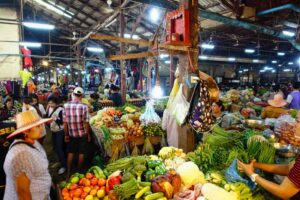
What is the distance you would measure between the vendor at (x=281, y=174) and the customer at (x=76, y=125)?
3813mm

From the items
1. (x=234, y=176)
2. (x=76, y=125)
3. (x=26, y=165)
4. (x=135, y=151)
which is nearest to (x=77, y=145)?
(x=76, y=125)

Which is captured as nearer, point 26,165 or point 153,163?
point 26,165

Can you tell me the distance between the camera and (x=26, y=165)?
8.57 ft

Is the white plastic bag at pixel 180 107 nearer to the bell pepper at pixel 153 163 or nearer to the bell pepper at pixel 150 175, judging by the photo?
the bell pepper at pixel 153 163

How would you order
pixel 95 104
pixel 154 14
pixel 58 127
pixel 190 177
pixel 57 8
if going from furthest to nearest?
1. pixel 57 8
2. pixel 154 14
3. pixel 95 104
4. pixel 58 127
5. pixel 190 177

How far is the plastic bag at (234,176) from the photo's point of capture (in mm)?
2951

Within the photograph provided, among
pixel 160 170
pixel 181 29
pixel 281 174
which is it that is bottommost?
pixel 160 170

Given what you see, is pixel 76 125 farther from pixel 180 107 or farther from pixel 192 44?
pixel 192 44

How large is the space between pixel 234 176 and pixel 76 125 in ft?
12.5

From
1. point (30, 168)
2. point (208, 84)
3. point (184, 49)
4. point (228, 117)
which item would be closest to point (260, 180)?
point (208, 84)

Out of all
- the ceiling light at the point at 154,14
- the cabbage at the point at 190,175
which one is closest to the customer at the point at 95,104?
the ceiling light at the point at 154,14

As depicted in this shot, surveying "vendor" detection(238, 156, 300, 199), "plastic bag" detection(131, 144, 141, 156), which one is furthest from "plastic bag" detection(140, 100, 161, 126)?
"vendor" detection(238, 156, 300, 199)

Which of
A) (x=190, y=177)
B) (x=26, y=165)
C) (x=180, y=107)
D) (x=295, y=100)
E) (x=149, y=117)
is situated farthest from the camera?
(x=295, y=100)

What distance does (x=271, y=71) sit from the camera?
1174 inches
